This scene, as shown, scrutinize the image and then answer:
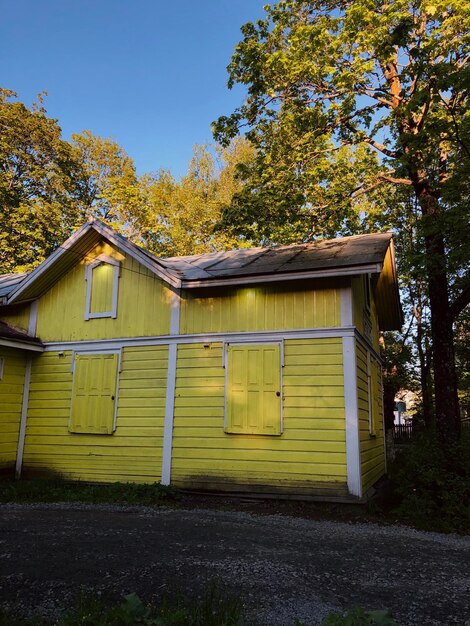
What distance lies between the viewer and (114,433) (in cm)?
975

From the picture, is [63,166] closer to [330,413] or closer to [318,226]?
[318,226]

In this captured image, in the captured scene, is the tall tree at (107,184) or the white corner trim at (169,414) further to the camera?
the tall tree at (107,184)

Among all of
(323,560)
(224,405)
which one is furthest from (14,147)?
(323,560)

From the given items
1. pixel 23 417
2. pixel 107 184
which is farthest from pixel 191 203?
pixel 23 417

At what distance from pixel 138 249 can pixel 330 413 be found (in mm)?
5260

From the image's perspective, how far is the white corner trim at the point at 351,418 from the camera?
A: 7.80 meters

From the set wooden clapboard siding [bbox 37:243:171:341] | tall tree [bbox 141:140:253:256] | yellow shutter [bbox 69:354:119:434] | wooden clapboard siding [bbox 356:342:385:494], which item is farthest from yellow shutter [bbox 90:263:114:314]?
tall tree [bbox 141:140:253:256]

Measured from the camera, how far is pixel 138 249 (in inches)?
391

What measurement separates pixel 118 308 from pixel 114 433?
2748mm

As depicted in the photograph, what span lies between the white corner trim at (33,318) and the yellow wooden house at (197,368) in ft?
0.16

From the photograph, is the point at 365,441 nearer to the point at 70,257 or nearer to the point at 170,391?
the point at 170,391

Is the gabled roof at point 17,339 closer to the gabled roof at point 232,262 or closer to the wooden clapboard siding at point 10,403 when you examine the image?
the wooden clapboard siding at point 10,403

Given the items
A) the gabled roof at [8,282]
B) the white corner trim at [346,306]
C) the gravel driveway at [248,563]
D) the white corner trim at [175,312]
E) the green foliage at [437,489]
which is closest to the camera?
the gravel driveway at [248,563]

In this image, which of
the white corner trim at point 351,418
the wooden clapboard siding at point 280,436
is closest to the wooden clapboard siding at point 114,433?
the wooden clapboard siding at point 280,436
